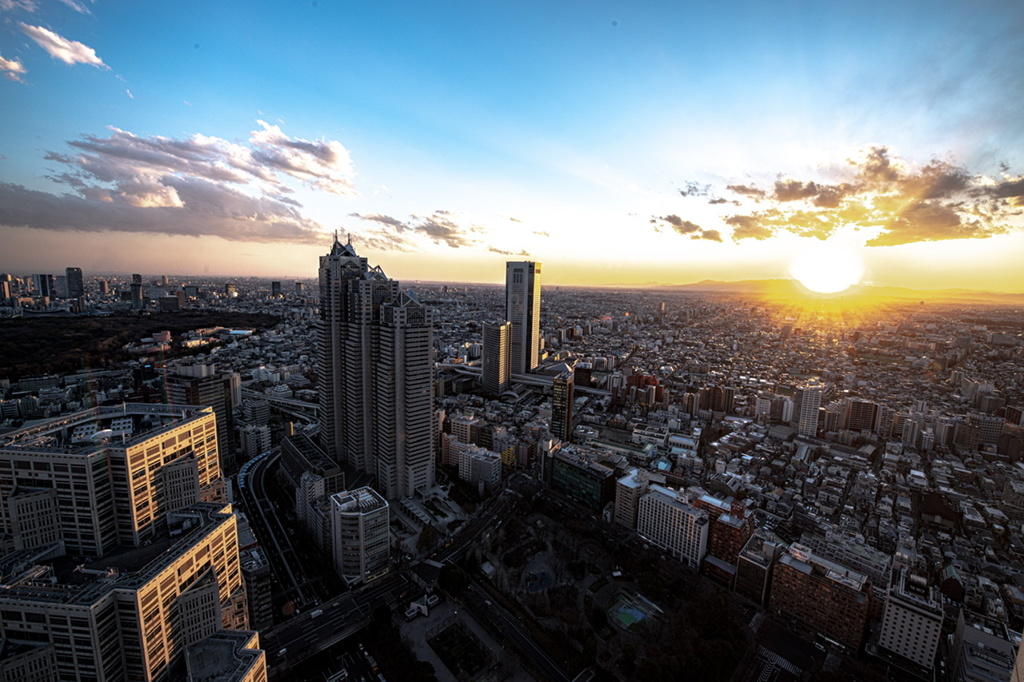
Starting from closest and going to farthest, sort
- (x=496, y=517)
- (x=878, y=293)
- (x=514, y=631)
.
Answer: (x=514, y=631)
(x=496, y=517)
(x=878, y=293)

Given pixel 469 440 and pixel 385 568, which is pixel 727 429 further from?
pixel 385 568

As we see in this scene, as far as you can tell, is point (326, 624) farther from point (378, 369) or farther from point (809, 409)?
point (809, 409)

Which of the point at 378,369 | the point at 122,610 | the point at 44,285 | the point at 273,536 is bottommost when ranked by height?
the point at 273,536

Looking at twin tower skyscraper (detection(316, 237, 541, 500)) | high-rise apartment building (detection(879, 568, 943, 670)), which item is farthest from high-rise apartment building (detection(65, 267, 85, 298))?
high-rise apartment building (detection(879, 568, 943, 670))

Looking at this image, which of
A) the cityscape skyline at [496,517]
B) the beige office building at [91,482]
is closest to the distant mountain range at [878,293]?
the cityscape skyline at [496,517]

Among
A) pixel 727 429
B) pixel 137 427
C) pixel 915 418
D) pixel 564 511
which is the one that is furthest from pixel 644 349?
pixel 137 427

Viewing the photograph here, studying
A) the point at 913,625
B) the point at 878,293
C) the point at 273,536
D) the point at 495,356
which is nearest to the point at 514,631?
the point at 273,536
